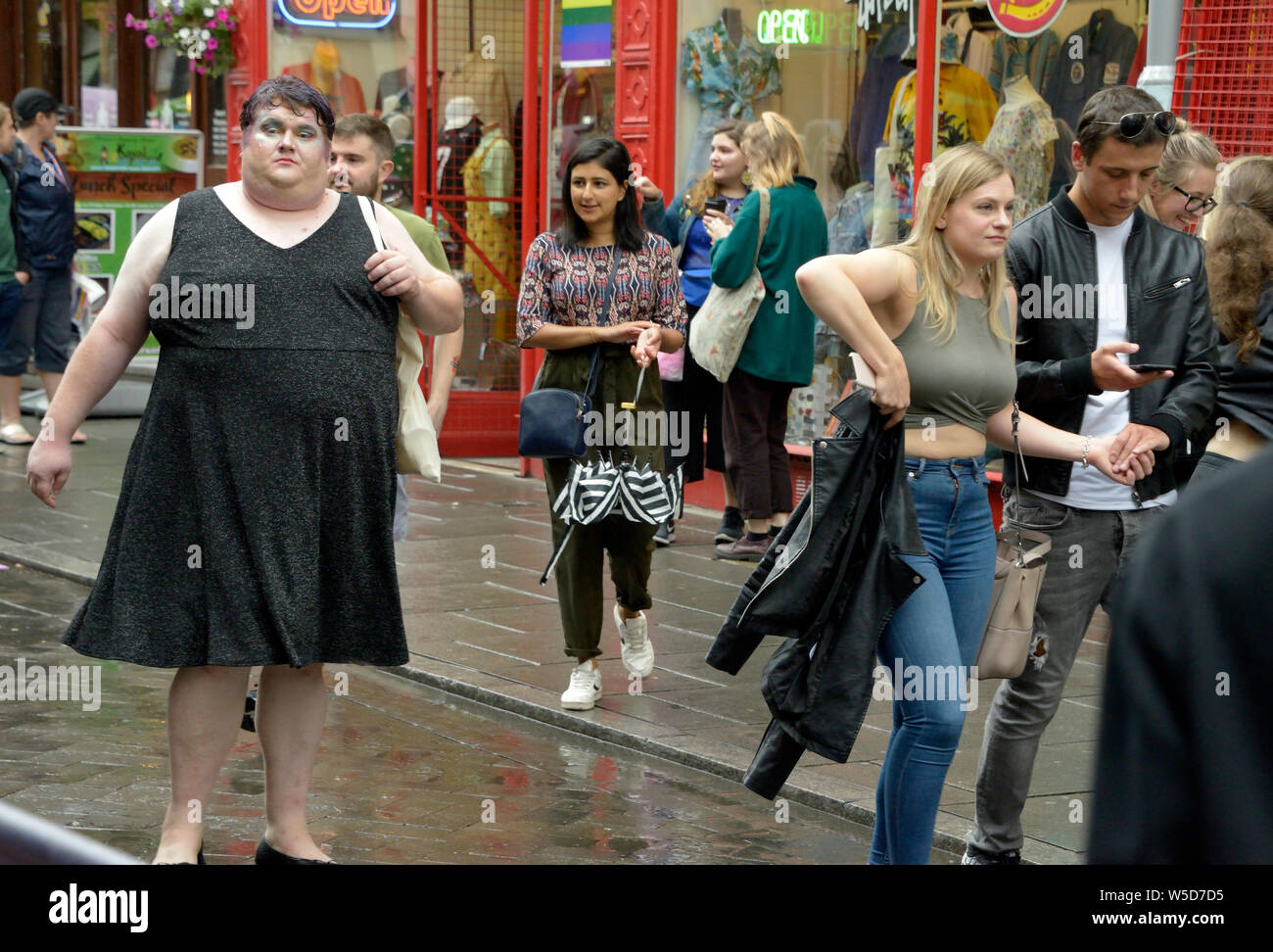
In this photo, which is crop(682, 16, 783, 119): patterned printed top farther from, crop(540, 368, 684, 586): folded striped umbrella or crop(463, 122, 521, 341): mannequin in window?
crop(540, 368, 684, 586): folded striped umbrella

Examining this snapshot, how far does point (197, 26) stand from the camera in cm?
1473

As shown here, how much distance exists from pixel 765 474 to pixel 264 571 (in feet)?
17.8

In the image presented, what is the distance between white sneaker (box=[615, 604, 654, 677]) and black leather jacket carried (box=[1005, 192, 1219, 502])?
242 cm

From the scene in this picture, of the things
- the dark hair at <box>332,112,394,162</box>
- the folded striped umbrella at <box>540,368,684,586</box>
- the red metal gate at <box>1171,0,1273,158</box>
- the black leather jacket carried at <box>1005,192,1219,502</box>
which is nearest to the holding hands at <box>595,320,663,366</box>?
the folded striped umbrella at <box>540,368,684,586</box>

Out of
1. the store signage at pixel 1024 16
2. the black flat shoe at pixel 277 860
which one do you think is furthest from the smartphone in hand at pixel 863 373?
the store signage at pixel 1024 16

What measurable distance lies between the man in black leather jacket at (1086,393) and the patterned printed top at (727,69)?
6327 mm

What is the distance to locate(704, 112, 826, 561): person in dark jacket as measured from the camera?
9.12 meters

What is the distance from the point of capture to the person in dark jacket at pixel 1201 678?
3.22 feet

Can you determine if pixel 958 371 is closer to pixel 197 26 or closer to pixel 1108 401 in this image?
pixel 1108 401

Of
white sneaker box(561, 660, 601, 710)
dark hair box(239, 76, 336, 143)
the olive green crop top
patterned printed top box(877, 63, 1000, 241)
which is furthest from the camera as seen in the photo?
patterned printed top box(877, 63, 1000, 241)

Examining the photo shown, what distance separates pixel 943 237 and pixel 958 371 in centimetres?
34

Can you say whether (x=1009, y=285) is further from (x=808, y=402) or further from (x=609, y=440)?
(x=808, y=402)

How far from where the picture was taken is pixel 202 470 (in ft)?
14.1

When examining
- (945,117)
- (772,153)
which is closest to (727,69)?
(945,117)
